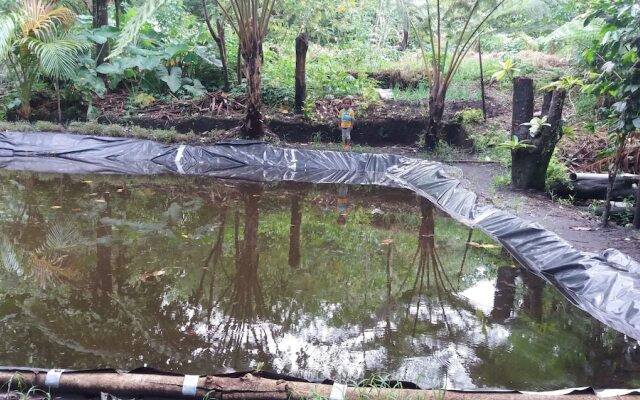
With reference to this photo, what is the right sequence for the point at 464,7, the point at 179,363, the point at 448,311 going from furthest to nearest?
the point at 464,7 < the point at 448,311 < the point at 179,363

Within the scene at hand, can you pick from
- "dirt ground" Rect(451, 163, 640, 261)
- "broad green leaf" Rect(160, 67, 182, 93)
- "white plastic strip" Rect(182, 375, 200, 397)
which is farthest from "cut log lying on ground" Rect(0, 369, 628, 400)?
"broad green leaf" Rect(160, 67, 182, 93)

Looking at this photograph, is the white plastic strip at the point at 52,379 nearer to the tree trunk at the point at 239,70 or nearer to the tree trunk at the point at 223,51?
the tree trunk at the point at 223,51

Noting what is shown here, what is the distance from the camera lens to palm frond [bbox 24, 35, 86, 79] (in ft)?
33.5

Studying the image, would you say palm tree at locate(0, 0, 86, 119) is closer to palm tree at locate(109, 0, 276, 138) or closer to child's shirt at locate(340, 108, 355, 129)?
palm tree at locate(109, 0, 276, 138)

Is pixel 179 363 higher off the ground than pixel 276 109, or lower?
lower

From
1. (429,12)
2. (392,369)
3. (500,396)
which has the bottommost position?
(392,369)

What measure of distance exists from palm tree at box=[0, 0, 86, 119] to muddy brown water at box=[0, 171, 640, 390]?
4.21 metres

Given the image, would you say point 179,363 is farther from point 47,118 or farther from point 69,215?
point 47,118

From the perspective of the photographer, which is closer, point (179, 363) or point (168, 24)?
point (179, 363)

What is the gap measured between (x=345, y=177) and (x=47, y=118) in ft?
21.7

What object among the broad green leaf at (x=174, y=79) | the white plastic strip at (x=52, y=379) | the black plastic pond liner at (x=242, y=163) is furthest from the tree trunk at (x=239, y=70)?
the white plastic strip at (x=52, y=379)

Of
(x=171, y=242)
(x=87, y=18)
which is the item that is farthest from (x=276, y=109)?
(x=171, y=242)

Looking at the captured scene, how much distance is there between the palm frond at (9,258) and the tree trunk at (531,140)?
240 inches

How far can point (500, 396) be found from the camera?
2.64 metres
